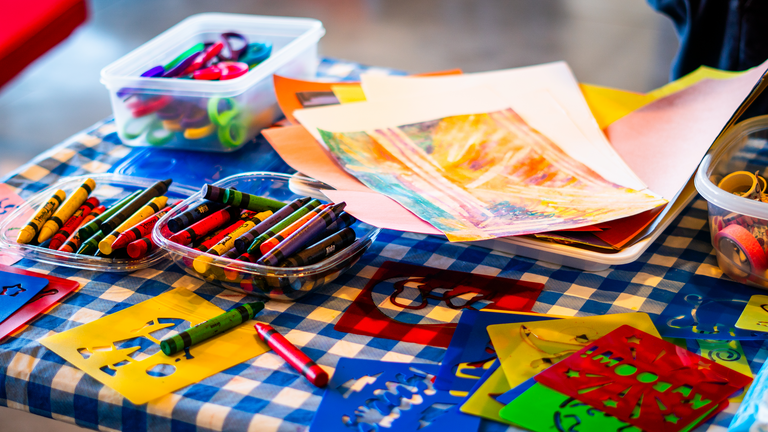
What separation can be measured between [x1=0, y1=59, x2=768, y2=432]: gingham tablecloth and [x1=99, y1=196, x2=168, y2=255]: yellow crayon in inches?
1.4

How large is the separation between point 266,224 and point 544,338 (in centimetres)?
31

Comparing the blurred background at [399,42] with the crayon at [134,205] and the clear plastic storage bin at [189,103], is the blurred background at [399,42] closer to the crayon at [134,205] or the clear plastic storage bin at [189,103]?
the clear plastic storage bin at [189,103]

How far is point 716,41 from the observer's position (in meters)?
1.08

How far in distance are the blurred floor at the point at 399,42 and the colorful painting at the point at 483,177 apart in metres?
1.59

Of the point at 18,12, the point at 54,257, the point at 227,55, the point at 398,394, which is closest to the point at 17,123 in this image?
the point at 18,12

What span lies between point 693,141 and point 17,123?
227cm

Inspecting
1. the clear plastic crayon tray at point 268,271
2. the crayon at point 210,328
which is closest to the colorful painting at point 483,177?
the clear plastic crayon tray at point 268,271

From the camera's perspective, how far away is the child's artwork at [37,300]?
57 centimetres

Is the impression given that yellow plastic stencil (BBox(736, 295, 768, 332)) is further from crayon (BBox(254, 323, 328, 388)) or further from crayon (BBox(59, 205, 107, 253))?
crayon (BBox(59, 205, 107, 253))

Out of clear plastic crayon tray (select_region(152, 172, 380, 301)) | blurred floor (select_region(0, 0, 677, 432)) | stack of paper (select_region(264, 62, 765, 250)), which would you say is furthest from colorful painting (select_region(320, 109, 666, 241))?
blurred floor (select_region(0, 0, 677, 432))

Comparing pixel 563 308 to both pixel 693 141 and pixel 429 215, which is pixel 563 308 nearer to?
pixel 429 215

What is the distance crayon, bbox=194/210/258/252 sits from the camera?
0.62 m

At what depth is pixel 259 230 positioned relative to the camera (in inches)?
24.8

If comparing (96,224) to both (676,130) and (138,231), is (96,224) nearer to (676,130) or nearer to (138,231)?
(138,231)
